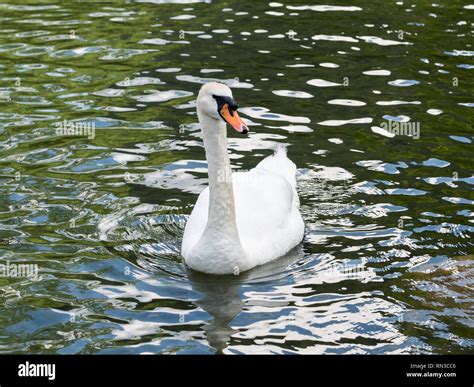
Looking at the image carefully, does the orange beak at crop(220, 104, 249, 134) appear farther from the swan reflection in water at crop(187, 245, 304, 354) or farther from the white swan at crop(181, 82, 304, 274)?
the swan reflection in water at crop(187, 245, 304, 354)

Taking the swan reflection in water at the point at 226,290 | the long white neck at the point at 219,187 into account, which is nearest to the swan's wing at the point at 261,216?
the swan reflection in water at the point at 226,290

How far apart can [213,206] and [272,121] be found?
4.32 m

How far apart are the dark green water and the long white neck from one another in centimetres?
51

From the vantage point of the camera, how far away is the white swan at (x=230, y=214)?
9.98 metres

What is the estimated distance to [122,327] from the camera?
904cm

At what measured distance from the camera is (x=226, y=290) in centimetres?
988

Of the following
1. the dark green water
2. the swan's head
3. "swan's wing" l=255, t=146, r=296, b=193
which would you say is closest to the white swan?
the swan's head

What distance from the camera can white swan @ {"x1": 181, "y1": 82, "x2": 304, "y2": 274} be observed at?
998 centimetres

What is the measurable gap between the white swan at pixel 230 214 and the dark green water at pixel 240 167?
197mm

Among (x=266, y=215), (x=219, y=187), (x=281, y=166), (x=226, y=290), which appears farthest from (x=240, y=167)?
(x=226, y=290)

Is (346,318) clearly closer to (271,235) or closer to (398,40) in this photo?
(271,235)

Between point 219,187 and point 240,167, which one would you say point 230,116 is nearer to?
point 219,187

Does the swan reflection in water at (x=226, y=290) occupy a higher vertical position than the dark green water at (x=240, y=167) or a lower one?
lower

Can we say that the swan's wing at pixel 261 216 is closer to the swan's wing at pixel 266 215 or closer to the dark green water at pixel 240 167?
the swan's wing at pixel 266 215
